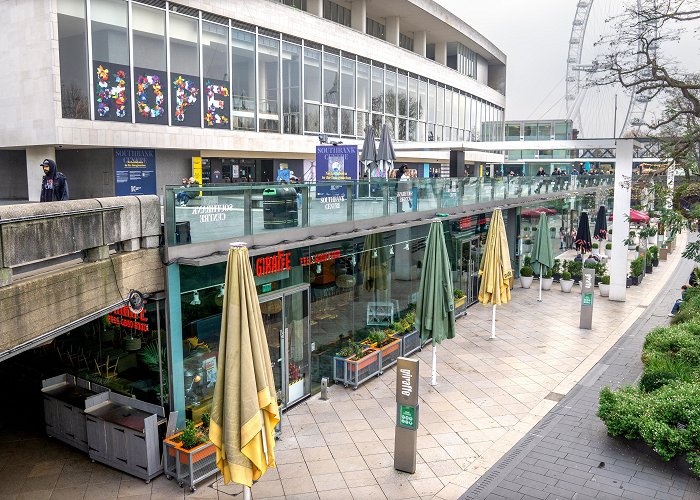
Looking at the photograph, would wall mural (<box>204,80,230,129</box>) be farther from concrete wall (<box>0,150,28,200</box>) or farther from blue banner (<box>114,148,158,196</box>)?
concrete wall (<box>0,150,28,200</box>)

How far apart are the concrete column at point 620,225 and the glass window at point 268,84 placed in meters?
12.8

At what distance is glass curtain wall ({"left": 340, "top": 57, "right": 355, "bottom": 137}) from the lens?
28.5 meters

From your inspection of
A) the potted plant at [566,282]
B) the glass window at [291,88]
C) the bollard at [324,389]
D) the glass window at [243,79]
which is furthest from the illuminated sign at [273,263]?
the potted plant at [566,282]

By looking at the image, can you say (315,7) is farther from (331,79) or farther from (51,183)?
(51,183)

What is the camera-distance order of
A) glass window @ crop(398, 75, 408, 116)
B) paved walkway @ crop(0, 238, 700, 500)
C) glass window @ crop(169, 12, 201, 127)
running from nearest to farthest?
paved walkway @ crop(0, 238, 700, 500)
glass window @ crop(169, 12, 201, 127)
glass window @ crop(398, 75, 408, 116)

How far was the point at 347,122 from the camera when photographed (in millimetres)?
29047

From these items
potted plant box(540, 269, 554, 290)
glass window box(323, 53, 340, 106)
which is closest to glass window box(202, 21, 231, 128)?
glass window box(323, 53, 340, 106)

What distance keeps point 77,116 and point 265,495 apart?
1245 cm

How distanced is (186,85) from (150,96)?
1640mm

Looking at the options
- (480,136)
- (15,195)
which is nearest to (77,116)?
(15,195)

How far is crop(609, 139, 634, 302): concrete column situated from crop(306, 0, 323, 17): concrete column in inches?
560

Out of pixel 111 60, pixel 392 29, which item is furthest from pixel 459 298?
pixel 392 29

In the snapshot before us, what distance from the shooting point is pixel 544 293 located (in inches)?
931

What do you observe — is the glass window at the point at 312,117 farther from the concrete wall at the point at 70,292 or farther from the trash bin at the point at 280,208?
the concrete wall at the point at 70,292
